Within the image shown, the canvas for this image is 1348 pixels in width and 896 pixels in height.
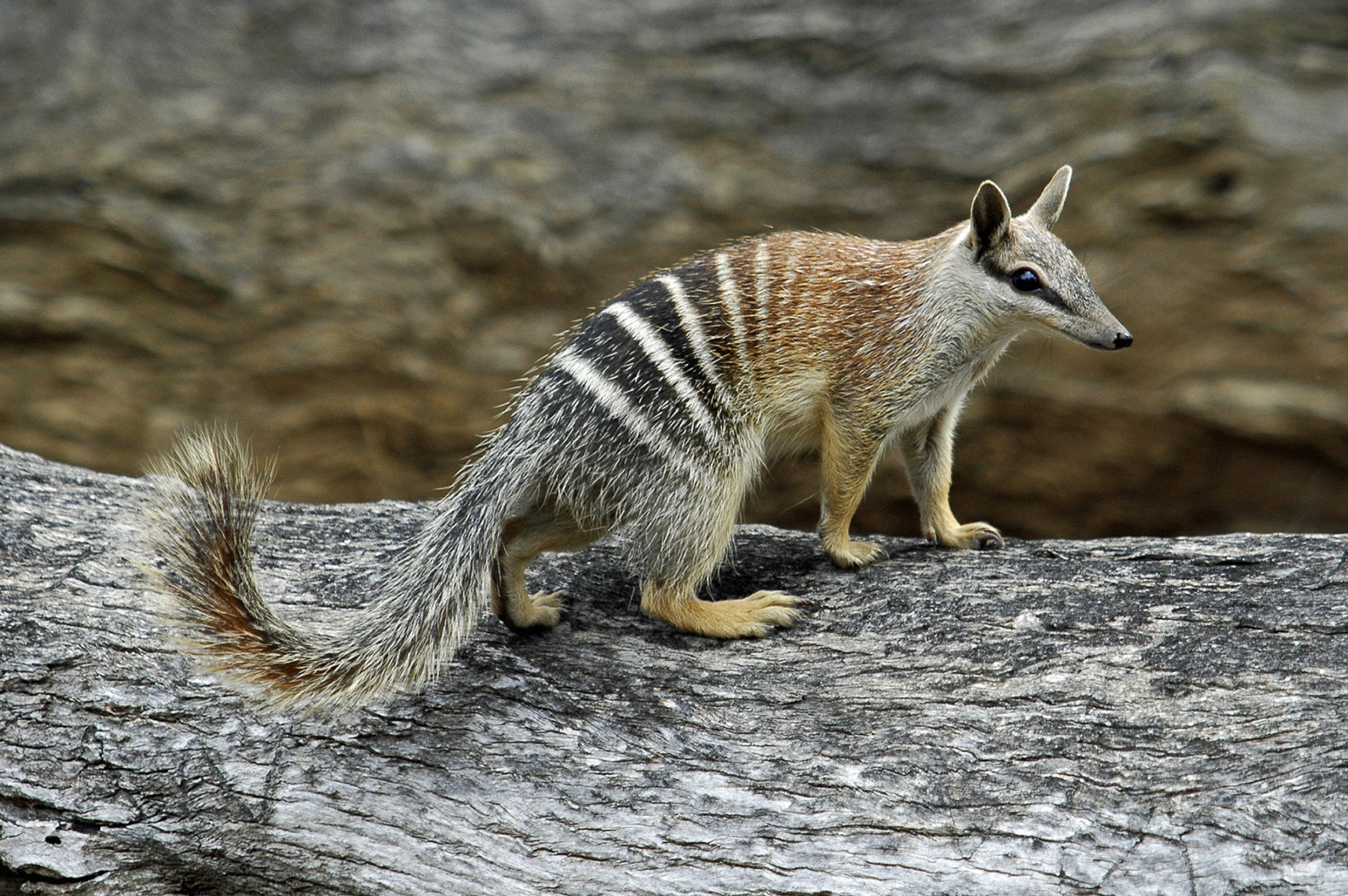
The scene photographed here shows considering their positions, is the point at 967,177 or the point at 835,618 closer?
the point at 835,618

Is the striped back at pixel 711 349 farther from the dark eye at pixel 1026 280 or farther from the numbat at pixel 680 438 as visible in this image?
the dark eye at pixel 1026 280

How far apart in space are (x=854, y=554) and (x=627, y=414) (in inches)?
43.9

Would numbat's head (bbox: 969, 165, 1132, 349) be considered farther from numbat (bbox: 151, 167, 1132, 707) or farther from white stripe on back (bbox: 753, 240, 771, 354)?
white stripe on back (bbox: 753, 240, 771, 354)

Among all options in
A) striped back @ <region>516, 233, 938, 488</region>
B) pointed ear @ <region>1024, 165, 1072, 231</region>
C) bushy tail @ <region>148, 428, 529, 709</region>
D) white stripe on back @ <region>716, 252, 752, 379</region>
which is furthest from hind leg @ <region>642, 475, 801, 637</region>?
pointed ear @ <region>1024, 165, 1072, 231</region>

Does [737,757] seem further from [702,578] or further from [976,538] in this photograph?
[976,538]

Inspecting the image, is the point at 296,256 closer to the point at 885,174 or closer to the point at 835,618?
the point at 885,174

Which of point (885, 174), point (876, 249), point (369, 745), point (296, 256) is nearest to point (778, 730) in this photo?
point (369, 745)

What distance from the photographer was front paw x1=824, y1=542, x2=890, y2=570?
12.7 feet

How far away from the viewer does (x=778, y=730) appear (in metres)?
3.04

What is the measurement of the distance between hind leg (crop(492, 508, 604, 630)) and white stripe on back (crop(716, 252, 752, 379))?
764 mm

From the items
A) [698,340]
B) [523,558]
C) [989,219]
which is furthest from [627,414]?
[989,219]

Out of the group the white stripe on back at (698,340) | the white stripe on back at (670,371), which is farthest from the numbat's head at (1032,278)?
the white stripe on back at (670,371)

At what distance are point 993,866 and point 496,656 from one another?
60.8 inches

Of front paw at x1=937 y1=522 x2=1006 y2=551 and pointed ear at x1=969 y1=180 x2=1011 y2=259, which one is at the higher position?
pointed ear at x1=969 y1=180 x2=1011 y2=259
